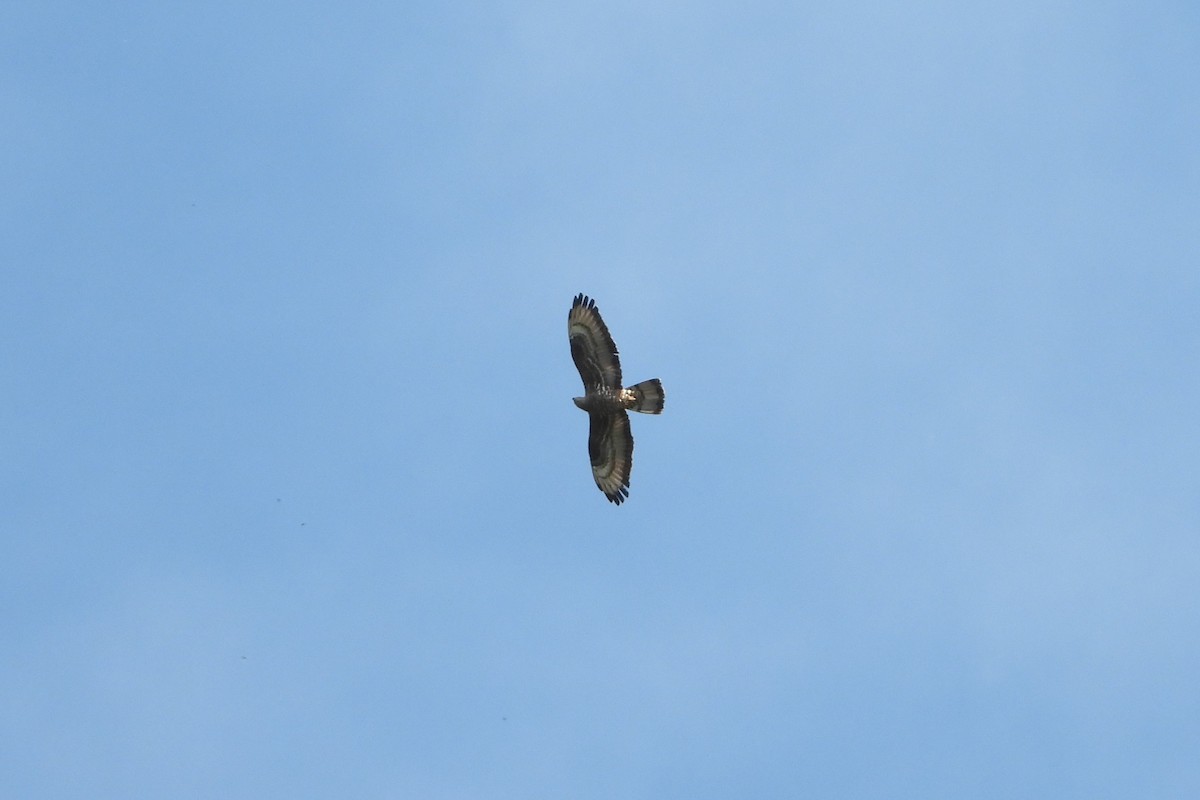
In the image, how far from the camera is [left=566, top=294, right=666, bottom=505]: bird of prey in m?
37.9

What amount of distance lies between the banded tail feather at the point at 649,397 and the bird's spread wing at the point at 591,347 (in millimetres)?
539

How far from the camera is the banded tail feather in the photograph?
3775 cm

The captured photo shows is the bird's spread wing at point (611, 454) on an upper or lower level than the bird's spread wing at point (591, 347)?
lower

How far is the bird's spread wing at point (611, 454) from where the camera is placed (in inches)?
1518

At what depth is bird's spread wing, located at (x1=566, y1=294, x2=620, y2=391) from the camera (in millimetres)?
38125

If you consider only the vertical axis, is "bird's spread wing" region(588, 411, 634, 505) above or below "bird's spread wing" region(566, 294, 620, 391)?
below

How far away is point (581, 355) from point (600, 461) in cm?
240

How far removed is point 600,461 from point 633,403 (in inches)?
75.4

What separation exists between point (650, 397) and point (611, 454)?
190cm

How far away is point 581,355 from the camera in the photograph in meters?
38.4

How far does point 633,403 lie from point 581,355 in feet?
5.20

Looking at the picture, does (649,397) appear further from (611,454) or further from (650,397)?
(611,454)

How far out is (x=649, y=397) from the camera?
1487 inches

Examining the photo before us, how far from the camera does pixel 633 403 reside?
124 feet
